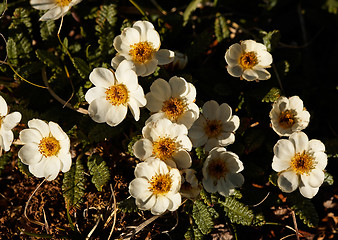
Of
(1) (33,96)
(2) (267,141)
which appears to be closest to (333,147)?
(2) (267,141)

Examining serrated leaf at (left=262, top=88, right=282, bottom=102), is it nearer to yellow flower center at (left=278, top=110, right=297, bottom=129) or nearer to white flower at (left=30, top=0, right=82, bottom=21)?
yellow flower center at (left=278, top=110, right=297, bottom=129)

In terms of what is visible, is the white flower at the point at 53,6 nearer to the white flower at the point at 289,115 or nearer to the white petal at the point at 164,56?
the white petal at the point at 164,56

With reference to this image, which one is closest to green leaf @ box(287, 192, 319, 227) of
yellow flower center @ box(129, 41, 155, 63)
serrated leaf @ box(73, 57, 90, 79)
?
yellow flower center @ box(129, 41, 155, 63)

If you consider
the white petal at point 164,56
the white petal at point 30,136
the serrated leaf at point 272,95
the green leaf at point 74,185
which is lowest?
the green leaf at point 74,185

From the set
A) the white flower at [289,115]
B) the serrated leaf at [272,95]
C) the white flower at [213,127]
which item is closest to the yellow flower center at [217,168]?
the white flower at [213,127]

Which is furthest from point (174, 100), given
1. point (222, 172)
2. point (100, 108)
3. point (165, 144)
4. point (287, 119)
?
point (287, 119)

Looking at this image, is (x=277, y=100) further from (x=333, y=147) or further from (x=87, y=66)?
(x=87, y=66)
